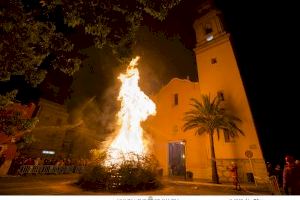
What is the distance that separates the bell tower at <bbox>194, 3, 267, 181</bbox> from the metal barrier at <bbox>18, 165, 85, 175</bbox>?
1609cm

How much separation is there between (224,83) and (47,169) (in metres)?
21.5

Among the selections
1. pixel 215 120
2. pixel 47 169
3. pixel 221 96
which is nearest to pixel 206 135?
pixel 215 120

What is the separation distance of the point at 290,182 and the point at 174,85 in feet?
71.3

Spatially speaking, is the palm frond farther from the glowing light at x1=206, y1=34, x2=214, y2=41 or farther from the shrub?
the shrub

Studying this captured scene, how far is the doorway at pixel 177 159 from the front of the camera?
25016 mm

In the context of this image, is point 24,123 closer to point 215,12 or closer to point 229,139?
point 229,139

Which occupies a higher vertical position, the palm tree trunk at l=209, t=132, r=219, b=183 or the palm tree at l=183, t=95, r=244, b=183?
the palm tree at l=183, t=95, r=244, b=183

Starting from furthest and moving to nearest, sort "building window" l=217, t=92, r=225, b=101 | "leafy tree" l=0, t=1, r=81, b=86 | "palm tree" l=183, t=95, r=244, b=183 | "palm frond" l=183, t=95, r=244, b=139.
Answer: "building window" l=217, t=92, r=225, b=101
"palm frond" l=183, t=95, r=244, b=139
"palm tree" l=183, t=95, r=244, b=183
"leafy tree" l=0, t=1, r=81, b=86

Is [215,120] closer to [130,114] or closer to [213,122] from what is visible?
[213,122]

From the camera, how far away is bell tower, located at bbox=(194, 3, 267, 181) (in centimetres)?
1972

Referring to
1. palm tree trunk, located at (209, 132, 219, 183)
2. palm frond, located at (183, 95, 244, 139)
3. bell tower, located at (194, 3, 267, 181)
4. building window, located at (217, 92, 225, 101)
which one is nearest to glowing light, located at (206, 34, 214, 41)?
bell tower, located at (194, 3, 267, 181)

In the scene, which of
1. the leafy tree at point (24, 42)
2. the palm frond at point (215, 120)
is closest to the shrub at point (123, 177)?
the leafy tree at point (24, 42)

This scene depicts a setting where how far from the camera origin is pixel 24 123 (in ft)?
26.3

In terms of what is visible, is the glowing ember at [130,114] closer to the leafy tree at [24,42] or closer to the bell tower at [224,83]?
the leafy tree at [24,42]
